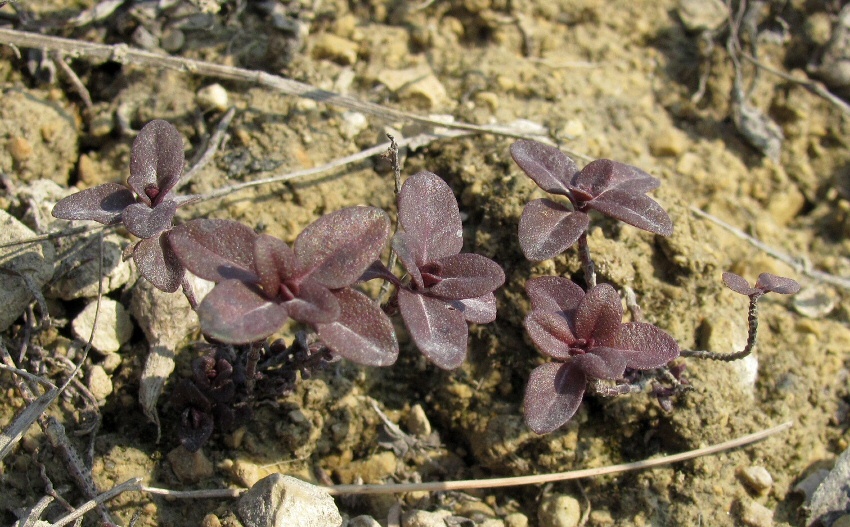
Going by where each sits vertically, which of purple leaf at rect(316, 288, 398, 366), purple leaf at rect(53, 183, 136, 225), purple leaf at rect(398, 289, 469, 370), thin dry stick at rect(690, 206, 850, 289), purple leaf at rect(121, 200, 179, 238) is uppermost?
purple leaf at rect(121, 200, 179, 238)

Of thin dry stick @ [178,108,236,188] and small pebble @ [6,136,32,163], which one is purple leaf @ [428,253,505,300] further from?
small pebble @ [6,136,32,163]

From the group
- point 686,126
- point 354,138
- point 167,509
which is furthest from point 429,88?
point 167,509

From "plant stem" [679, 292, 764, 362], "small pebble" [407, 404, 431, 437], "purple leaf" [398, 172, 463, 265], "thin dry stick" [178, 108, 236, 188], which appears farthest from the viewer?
"thin dry stick" [178, 108, 236, 188]

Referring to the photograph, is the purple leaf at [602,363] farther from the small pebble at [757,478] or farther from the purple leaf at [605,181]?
the small pebble at [757,478]

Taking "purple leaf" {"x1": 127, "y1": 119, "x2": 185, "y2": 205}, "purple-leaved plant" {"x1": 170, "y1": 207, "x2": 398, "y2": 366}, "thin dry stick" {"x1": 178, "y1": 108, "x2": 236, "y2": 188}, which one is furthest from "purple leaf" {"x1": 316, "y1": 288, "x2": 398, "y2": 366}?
"thin dry stick" {"x1": 178, "y1": 108, "x2": 236, "y2": 188}

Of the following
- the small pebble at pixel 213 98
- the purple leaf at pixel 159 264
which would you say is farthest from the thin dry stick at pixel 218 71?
the purple leaf at pixel 159 264
